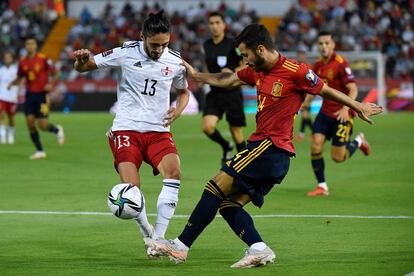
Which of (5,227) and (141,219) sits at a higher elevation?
(141,219)

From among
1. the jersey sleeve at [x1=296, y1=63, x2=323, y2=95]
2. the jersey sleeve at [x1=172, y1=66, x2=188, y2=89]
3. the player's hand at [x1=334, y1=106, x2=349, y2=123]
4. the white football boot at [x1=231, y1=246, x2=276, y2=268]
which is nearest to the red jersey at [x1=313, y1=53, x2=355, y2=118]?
the player's hand at [x1=334, y1=106, x2=349, y2=123]

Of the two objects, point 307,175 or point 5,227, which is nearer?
point 5,227

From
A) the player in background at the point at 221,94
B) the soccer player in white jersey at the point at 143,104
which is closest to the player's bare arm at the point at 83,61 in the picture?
the soccer player in white jersey at the point at 143,104

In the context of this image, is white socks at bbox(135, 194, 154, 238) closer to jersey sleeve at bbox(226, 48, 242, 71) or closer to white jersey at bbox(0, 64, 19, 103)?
jersey sleeve at bbox(226, 48, 242, 71)

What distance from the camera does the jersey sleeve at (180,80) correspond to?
963cm

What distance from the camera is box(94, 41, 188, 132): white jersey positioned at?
31.1ft

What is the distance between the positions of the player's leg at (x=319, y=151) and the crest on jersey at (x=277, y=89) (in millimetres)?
5687

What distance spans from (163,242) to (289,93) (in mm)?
1762

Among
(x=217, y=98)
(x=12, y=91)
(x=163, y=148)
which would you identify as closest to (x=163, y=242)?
(x=163, y=148)

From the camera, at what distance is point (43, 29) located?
51.8m

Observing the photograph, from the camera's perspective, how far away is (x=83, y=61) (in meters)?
9.27

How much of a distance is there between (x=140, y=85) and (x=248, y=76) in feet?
3.94

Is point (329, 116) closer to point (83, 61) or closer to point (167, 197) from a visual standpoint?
point (167, 197)

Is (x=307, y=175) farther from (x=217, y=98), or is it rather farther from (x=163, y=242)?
(x=163, y=242)
